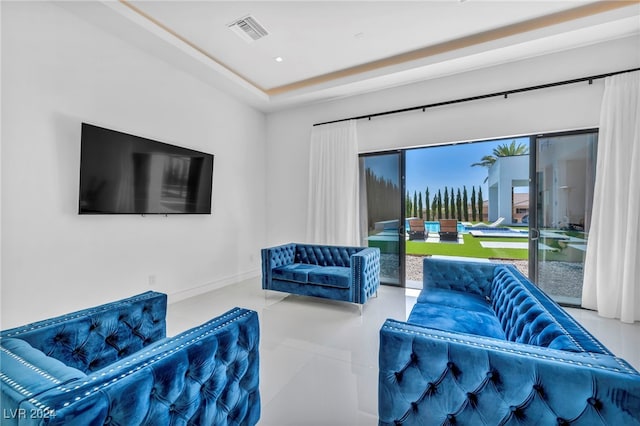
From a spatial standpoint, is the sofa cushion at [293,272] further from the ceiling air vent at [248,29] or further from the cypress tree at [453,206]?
the ceiling air vent at [248,29]

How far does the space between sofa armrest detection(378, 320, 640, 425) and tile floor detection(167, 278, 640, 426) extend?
26.2 inches

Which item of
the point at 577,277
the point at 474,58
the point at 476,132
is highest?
the point at 474,58

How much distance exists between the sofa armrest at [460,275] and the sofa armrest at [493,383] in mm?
1761

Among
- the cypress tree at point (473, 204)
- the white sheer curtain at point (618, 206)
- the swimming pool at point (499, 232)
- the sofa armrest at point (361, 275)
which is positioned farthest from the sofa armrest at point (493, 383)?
the cypress tree at point (473, 204)

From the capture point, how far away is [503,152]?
176 inches

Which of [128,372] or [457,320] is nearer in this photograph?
[128,372]

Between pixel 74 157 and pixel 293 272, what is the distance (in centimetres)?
284

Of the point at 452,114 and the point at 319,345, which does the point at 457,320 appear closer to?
the point at 319,345

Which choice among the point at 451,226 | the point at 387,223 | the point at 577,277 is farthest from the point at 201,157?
the point at 577,277

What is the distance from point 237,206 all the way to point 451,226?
4.09 m

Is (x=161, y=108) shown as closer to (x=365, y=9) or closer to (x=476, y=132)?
(x=365, y=9)

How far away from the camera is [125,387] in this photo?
0.92m

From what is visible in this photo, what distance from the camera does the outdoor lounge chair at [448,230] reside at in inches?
208

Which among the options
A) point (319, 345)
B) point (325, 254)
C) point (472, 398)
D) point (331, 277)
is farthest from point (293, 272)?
point (472, 398)
